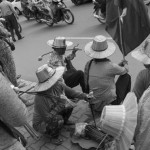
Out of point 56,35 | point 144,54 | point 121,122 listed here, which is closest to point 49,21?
point 56,35

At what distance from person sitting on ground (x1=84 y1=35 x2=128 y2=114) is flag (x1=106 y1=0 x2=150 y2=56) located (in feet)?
1.49

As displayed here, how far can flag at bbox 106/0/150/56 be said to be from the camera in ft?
13.6

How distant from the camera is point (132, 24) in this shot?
13.6ft

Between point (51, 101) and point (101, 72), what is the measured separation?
2.79ft

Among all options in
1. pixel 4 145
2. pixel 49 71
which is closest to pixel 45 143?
pixel 49 71

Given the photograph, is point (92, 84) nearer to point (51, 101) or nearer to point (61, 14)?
point (51, 101)

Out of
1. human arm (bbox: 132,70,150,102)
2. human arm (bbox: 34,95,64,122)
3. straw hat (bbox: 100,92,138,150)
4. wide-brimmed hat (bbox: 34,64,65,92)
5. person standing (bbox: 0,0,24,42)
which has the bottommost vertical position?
person standing (bbox: 0,0,24,42)

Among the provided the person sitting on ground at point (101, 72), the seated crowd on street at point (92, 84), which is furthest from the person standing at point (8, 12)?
the person sitting on ground at point (101, 72)

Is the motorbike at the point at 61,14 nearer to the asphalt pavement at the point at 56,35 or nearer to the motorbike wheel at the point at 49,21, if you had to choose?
the motorbike wheel at the point at 49,21

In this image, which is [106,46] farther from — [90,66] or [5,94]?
[5,94]

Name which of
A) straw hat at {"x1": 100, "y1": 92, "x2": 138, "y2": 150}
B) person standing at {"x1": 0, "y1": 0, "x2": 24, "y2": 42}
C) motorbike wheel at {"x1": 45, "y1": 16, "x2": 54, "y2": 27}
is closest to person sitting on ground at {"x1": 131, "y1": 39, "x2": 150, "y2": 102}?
straw hat at {"x1": 100, "y1": 92, "x2": 138, "y2": 150}

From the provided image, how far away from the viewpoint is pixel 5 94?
1859 mm

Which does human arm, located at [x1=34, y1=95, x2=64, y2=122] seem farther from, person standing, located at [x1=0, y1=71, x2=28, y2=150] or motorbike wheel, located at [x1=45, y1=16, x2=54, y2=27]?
motorbike wheel, located at [x1=45, y1=16, x2=54, y2=27]

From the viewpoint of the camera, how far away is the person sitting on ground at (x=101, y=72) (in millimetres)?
3691
